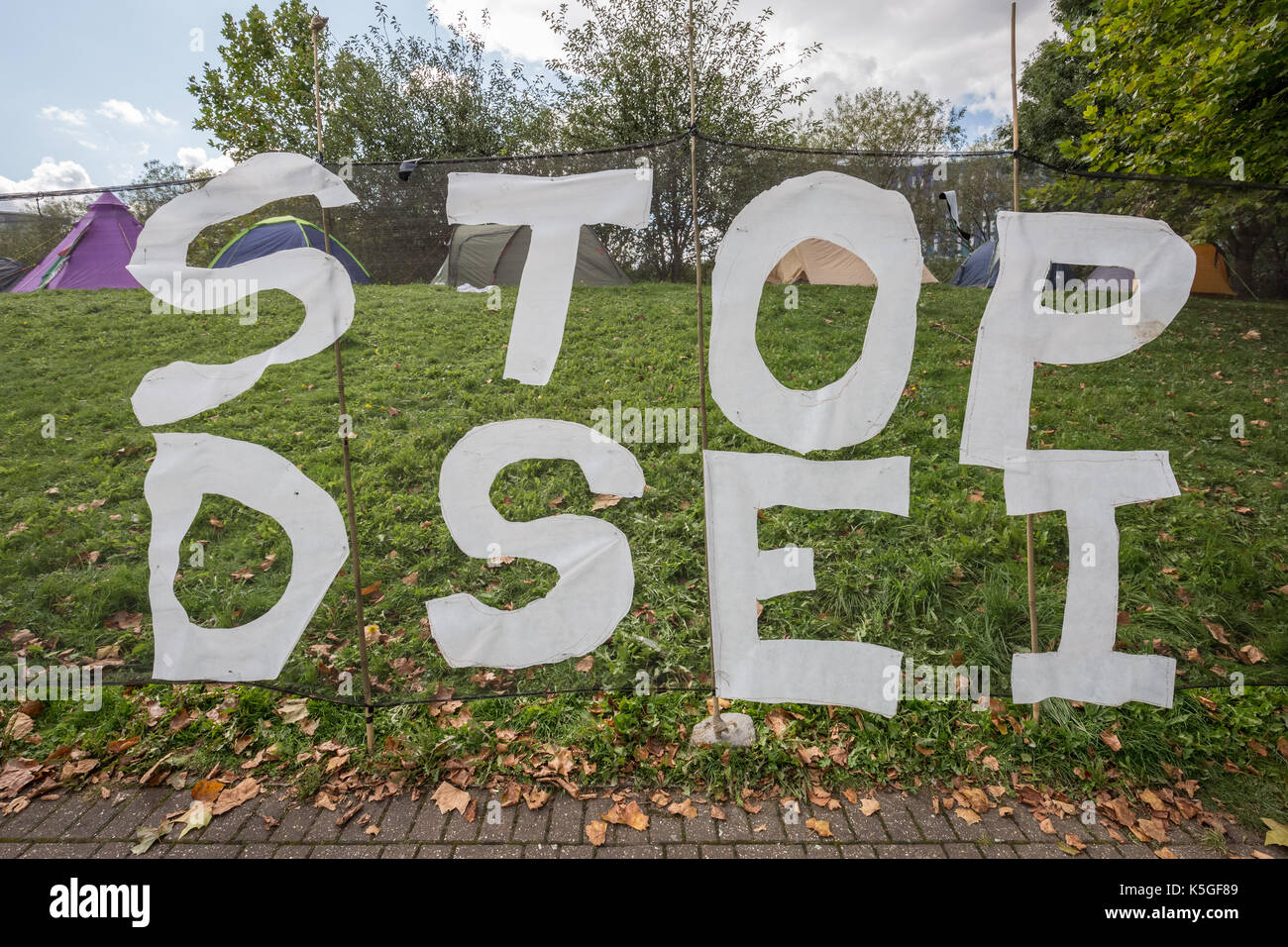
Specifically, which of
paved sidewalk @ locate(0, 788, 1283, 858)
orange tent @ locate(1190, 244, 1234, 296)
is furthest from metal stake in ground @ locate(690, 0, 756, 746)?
orange tent @ locate(1190, 244, 1234, 296)

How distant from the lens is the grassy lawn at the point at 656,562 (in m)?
2.68

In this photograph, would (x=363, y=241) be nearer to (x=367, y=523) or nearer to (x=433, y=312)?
(x=433, y=312)

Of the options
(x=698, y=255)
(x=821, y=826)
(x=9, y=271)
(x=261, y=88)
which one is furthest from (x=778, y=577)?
(x=261, y=88)

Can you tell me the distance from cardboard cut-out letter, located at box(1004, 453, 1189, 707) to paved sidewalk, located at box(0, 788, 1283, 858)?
1.70 ft

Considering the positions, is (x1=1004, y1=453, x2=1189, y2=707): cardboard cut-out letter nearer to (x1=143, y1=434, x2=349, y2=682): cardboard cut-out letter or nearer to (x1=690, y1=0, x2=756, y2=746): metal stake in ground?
(x1=690, y1=0, x2=756, y2=746): metal stake in ground

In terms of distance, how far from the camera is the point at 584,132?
12.1 metres

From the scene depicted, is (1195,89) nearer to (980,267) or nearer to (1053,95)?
(980,267)

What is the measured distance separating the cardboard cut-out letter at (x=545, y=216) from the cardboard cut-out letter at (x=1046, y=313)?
1.56m

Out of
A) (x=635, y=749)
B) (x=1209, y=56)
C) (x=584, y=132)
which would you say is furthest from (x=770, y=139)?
(x=635, y=749)

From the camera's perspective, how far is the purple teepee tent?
2865 millimetres

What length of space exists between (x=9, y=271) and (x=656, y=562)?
151 inches

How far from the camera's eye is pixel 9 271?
130 inches

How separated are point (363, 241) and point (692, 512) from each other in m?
2.29

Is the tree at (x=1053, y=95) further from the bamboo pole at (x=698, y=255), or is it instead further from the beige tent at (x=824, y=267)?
the bamboo pole at (x=698, y=255)
